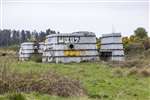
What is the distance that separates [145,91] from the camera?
1212cm

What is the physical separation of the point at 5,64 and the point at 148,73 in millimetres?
7904

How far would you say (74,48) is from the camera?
3206 centimetres

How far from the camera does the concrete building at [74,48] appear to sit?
31.8 m

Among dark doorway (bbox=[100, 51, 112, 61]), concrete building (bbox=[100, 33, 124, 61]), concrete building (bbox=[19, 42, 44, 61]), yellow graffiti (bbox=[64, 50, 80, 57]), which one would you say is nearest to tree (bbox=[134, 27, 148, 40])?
concrete building (bbox=[19, 42, 44, 61])

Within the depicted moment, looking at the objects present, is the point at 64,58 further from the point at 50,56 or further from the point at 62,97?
the point at 62,97

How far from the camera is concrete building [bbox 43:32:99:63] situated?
31.8 m

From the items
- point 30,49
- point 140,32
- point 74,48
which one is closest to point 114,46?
point 74,48

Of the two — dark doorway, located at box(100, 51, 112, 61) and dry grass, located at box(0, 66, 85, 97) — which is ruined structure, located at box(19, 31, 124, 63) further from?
dry grass, located at box(0, 66, 85, 97)

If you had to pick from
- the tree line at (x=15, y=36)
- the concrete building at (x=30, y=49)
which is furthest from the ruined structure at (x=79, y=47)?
the tree line at (x=15, y=36)

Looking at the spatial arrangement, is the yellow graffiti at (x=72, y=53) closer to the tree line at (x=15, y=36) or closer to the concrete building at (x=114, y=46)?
the concrete building at (x=114, y=46)

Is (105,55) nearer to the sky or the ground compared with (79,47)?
nearer to the ground

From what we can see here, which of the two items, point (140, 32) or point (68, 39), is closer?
point (68, 39)

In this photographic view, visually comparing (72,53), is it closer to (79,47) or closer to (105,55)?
(79,47)

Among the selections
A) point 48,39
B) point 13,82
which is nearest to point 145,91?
point 13,82
